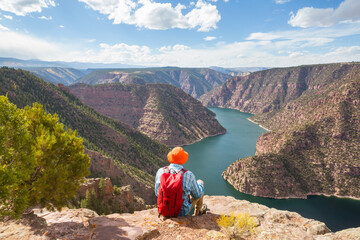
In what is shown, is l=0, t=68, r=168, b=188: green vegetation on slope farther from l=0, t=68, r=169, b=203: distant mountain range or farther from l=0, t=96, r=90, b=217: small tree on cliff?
l=0, t=96, r=90, b=217: small tree on cliff

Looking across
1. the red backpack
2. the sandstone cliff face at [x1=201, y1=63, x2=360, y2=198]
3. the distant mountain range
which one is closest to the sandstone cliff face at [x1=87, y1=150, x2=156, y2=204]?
the distant mountain range

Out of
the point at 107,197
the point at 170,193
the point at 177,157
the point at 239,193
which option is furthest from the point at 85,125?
the point at 170,193

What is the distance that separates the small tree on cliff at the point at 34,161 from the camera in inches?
328

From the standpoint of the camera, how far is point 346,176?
85.7 metres

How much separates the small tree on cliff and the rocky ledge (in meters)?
0.86

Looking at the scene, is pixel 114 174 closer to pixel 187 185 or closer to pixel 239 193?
pixel 187 185

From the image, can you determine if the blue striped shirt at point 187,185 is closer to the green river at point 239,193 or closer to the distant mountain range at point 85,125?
the distant mountain range at point 85,125

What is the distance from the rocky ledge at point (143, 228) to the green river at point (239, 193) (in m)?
80.1

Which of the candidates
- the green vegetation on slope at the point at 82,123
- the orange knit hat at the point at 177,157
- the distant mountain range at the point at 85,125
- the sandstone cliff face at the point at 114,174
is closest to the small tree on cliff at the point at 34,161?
the orange knit hat at the point at 177,157

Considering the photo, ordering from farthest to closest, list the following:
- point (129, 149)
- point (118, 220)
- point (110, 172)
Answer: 1. point (129, 149)
2. point (110, 172)
3. point (118, 220)

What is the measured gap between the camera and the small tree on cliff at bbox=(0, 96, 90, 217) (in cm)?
834

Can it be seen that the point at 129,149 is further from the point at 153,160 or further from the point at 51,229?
the point at 51,229

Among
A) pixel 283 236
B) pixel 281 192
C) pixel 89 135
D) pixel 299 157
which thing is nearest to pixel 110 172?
pixel 89 135

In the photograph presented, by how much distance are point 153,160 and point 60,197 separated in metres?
91.6
